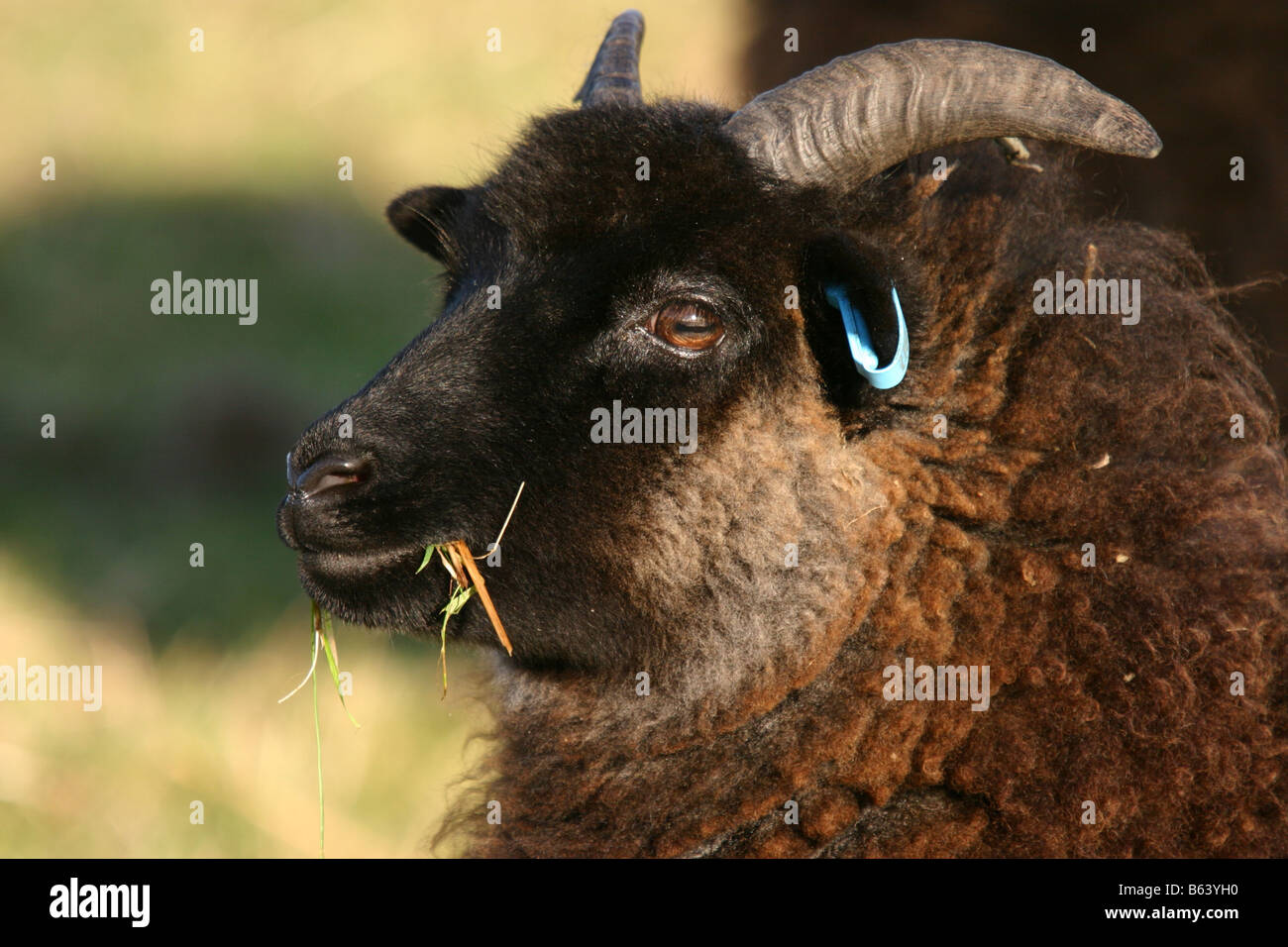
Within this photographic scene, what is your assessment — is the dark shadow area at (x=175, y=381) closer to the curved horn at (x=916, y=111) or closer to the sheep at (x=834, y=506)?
the sheep at (x=834, y=506)

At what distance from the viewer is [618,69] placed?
4.89 meters

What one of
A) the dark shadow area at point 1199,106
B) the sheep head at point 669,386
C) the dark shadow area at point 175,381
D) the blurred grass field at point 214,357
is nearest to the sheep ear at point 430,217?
the blurred grass field at point 214,357

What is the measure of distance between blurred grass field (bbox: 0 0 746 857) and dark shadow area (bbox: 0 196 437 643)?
24mm

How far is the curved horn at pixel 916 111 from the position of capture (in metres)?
3.38

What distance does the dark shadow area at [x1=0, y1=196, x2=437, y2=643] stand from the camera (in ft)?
25.1

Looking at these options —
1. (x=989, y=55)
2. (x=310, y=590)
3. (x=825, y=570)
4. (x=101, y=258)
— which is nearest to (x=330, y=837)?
(x=310, y=590)

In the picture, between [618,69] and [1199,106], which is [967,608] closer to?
[618,69]

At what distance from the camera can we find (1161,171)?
626 cm

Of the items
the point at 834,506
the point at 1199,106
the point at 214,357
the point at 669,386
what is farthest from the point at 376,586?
the point at 214,357

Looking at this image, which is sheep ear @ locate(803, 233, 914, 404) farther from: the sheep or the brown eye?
the brown eye

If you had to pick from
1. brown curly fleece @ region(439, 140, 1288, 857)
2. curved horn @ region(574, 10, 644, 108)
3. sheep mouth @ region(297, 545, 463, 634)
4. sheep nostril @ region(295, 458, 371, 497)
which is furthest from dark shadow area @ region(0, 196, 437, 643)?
brown curly fleece @ region(439, 140, 1288, 857)

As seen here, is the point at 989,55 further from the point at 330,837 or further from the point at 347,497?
the point at 330,837

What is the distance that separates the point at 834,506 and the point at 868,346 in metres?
0.49

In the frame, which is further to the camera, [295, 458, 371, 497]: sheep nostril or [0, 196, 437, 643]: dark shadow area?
[0, 196, 437, 643]: dark shadow area
